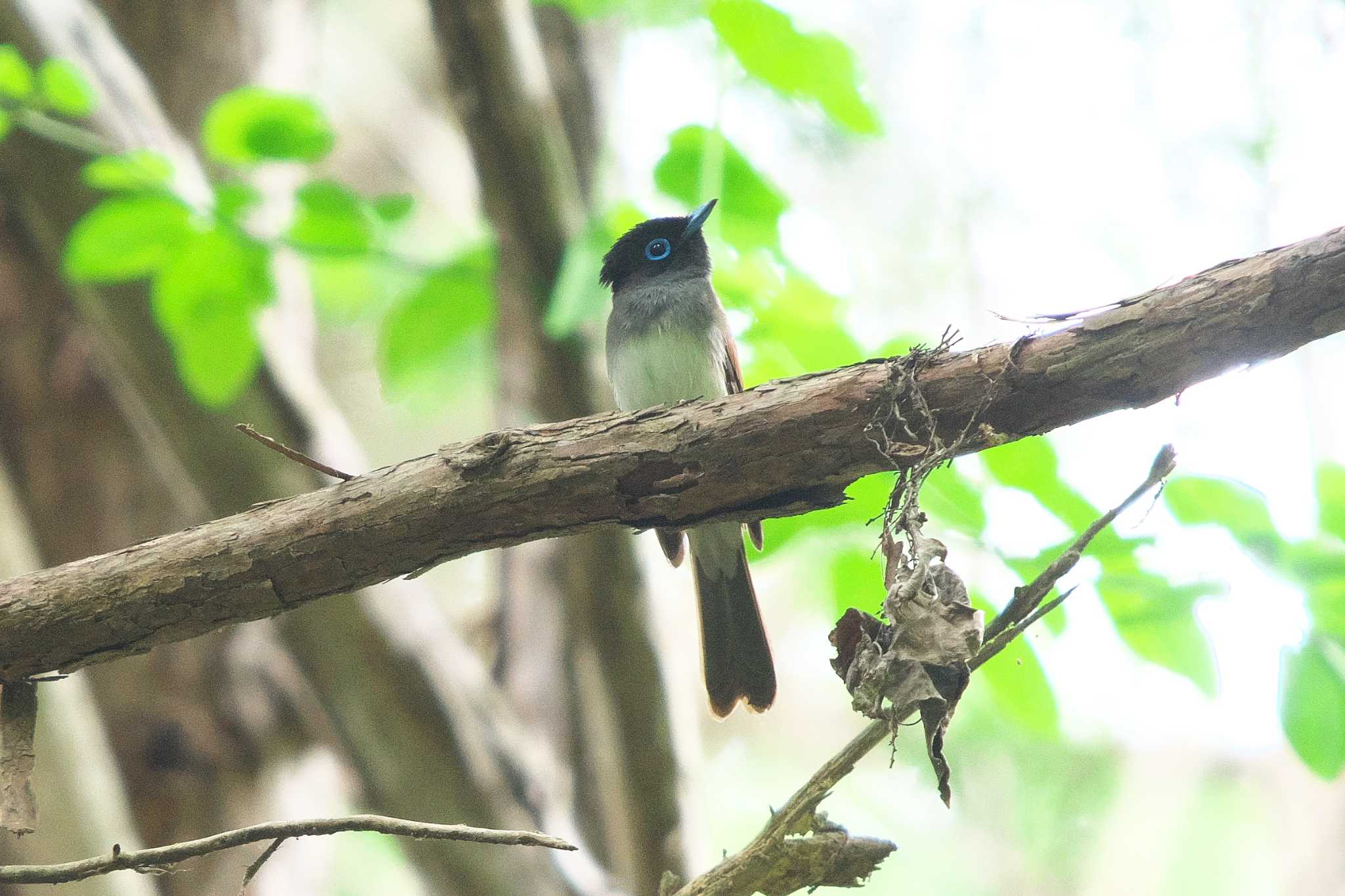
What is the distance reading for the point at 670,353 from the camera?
4.30m

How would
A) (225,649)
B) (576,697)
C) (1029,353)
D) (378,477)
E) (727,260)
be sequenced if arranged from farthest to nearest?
(225,649) < (576,697) < (727,260) < (378,477) < (1029,353)

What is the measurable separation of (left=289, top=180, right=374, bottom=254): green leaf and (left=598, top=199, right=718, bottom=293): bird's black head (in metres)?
0.99

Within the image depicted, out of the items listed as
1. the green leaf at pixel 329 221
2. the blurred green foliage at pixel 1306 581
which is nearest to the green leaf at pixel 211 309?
the green leaf at pixel 329 221

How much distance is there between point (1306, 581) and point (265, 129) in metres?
3.32

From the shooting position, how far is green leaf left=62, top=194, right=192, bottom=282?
3535 mm

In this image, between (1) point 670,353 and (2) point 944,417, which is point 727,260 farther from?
(2) point 944,417

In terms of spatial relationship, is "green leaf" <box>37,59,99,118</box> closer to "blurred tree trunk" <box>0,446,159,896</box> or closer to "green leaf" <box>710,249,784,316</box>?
"blurred tree trunk" <box>0,446,159,896</box>

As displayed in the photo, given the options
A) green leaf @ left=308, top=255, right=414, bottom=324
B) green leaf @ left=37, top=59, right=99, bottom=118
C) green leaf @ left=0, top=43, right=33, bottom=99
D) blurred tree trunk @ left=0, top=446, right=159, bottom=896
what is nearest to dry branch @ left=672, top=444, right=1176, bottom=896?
blurred tree trunk @ left=0, top=446, right=159, bottom=896

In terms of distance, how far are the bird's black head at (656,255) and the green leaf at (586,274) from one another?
398 millimetres

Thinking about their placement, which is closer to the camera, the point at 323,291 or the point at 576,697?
the point at 576,697

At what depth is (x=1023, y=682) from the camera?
2.75m

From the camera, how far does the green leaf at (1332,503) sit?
2.63m

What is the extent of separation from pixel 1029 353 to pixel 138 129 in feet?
11.6

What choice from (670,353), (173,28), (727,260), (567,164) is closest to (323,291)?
(173,28)
